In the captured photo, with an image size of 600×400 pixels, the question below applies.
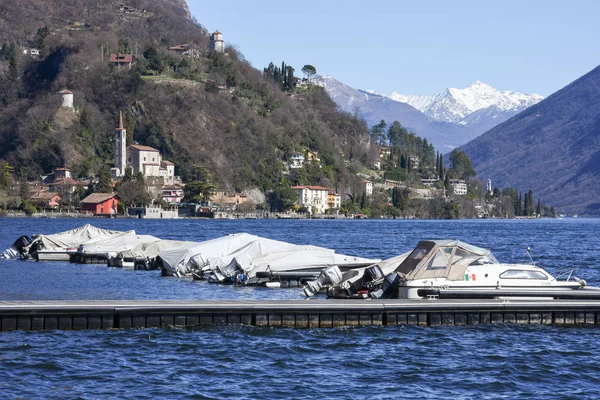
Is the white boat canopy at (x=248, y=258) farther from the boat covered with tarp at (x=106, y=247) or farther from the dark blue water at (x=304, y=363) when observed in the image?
the dark blue water at (x=304, y=363)

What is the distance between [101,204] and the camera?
7539 inches

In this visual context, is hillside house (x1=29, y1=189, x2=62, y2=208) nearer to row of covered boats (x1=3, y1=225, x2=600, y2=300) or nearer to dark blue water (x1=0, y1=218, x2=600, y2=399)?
row of covered boats (x1=3, y1=225, x2=600, y2=300)

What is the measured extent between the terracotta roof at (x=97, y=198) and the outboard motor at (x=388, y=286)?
163 m

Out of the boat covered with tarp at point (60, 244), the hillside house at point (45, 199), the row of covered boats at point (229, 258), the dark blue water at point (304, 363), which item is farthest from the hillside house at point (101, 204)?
the dark blue water at point (304, 363)

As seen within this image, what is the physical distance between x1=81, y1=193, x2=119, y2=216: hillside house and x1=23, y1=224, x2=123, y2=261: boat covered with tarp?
407 feet

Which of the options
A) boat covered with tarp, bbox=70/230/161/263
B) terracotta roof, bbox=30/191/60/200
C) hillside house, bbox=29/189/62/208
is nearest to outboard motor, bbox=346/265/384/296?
boat covered with tarp, bbox=70/230/161/263

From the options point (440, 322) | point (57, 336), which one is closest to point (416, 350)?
point (440, 322)

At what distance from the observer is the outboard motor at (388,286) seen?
110ft

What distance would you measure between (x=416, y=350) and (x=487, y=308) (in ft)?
14.2

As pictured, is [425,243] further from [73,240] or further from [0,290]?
[73,240]

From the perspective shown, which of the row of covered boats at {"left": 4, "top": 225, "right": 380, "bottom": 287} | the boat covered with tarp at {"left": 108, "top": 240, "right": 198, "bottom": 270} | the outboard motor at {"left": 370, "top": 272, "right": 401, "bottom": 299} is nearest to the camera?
the outboard motor at {"left": 370, "top": 272, "right": 401, "bottom": 299}

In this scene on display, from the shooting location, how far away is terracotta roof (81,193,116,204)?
191 metres

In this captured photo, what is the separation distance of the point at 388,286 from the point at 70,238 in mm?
38233

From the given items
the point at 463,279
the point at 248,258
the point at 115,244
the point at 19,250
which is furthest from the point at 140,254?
the point at 463,279
